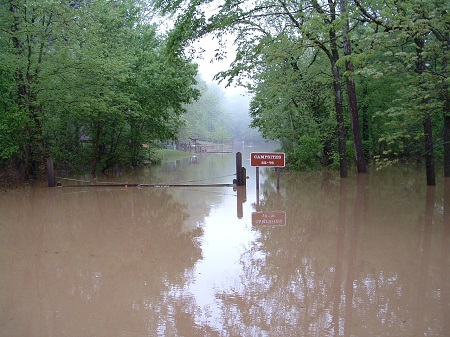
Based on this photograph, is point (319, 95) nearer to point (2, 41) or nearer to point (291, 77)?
point (291, 77)

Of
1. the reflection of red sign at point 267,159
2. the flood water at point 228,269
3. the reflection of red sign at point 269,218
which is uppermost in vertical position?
the reflection of red sign at point 267,159

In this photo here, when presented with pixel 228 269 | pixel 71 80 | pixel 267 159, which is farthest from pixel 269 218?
pixel 71 80

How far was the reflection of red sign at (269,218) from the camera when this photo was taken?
9.38m

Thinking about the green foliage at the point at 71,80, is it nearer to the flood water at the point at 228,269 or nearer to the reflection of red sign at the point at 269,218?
the reflection of red sign at the point at 269,218

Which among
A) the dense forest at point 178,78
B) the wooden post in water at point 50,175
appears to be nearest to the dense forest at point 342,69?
the dense forest at point 178,78

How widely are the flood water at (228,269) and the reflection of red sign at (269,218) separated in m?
0.03

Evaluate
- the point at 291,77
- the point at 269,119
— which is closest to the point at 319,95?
the point at 291,77

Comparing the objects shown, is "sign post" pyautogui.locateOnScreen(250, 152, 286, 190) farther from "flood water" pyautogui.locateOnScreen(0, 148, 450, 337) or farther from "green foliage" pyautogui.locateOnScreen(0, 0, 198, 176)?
"green foliage" pyautogui.locateOnScreen(0, 0, 198, 176)

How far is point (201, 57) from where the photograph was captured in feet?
48.2

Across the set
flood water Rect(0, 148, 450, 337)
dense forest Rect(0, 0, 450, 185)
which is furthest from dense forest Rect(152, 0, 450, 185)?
flood water Rect(0, 148, 450, 337)

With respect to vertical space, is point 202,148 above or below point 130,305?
above

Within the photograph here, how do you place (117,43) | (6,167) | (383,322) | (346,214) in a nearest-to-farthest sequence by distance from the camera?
1. (383,322)
2. (346,214)
3. (6,167)
4. (117,43)

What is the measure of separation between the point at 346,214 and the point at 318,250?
3.33 m

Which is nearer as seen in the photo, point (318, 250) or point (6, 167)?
point (318, 250)
